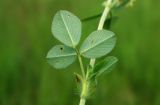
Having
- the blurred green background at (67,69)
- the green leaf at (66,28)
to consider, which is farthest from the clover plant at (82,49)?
the blurred green background at (67,69)

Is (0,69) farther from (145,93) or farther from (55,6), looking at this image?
(55,6)

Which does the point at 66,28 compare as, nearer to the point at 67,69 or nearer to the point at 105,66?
the point at 105,66

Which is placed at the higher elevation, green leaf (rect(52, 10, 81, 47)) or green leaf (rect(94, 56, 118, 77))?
green leaf (rect(52, 10, 81, 47))

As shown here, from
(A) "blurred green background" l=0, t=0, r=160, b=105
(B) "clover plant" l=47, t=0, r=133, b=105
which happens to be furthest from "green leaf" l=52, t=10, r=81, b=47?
(A) "blurred green background" l=0, t=0, r=160, b=105

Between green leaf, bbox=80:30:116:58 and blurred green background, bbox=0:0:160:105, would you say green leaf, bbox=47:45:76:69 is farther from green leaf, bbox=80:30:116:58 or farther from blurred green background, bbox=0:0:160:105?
blurred green background, bbox=0:0:160:105

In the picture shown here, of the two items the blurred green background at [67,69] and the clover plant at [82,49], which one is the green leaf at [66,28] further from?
the blurred green background at [67,69]
